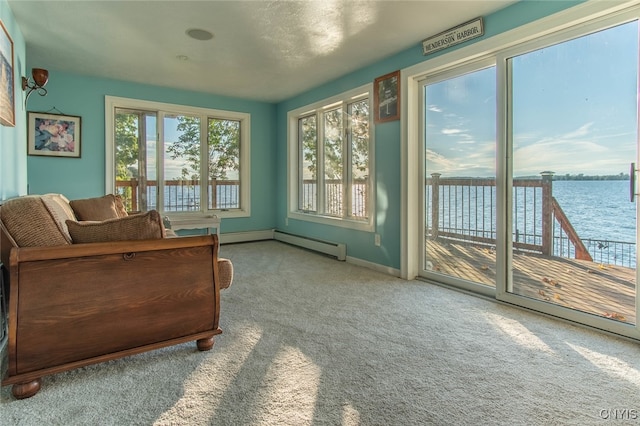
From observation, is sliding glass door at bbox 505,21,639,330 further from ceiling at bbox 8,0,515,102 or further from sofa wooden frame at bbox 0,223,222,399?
sofa wooden frame at bbox 0,223,222,399

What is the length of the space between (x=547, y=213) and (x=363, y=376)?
6.30 feet

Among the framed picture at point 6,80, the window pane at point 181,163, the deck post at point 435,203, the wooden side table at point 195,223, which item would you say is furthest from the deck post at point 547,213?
the window pane at point 181,163

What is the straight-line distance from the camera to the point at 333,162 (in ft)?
16.0

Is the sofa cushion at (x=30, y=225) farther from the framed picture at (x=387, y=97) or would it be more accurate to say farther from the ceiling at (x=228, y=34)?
the framed picture at (x=387, y=97)

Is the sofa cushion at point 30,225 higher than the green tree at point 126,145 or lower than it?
lower

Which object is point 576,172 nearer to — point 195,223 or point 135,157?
point 195,223

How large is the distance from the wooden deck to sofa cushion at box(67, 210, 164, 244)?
8.73 ft

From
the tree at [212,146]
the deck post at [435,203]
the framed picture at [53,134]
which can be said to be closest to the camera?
the deck post at [435,203]

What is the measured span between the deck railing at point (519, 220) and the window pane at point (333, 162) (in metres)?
1.51

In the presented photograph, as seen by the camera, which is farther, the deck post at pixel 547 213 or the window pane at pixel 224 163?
the window pane at pixel 224 163

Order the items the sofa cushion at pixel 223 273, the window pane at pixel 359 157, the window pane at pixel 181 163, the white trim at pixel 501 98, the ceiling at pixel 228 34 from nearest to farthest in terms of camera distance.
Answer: the sofa cushion at pixel 223 273 < the white trim at pixel 501 98 < the ceiling at pixel 228 34 < the window pane at pixel 359 157 < the window pane at pixel 181 163

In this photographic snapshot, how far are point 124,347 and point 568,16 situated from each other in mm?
3390

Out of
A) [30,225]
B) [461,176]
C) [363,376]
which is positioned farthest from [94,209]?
[461,176]

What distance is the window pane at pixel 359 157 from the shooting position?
423cm
